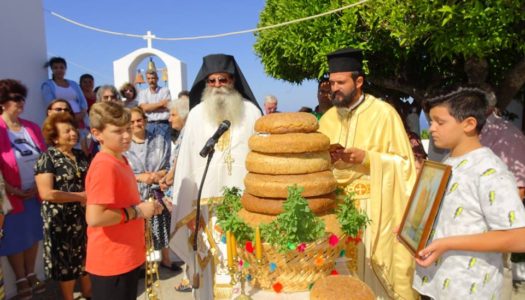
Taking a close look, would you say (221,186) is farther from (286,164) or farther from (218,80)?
(286,164)

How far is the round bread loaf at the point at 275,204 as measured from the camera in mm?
2422

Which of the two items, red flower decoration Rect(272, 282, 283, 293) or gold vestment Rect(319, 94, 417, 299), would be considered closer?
red flower decoration Rect(272, 282, 283, 293)

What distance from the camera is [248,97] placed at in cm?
461

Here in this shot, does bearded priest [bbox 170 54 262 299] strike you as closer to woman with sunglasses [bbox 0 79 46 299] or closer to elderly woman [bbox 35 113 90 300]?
elderly woman [bbox 35 113 90 300]

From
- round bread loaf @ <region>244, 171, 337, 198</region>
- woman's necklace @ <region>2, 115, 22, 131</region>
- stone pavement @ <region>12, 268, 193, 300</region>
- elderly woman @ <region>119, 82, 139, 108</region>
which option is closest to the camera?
round bread loaf @ <region>244, 171, 337, 198</region>

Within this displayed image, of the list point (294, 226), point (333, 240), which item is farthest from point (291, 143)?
point (333, 240)

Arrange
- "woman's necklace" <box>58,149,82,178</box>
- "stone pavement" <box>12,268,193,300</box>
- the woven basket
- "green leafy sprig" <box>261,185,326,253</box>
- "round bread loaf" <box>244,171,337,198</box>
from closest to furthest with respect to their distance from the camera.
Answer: "green leafy sprig" <box>261,185,326,253</box>, the woven basket, "round bread loaf" <box>244,171,337,198</box>, "woman's necklace" <box>58,149,82,178</box>, "stone pavement" <box>12,268,193,300</box>

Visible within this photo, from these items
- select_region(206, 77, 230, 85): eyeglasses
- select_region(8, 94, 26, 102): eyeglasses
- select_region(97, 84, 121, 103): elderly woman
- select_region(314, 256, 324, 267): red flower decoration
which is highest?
select_region(97, 84, 121, 103): elderly woman

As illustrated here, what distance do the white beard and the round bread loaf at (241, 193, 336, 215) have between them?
1.72 meters

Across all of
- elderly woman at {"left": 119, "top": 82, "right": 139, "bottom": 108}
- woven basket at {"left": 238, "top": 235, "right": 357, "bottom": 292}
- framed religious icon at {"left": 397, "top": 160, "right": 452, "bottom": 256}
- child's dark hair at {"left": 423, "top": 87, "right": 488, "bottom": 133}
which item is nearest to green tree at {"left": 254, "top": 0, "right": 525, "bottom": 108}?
child's dark hair at {"left": 423, "top": 87, "right": 488, "bottom": 133}

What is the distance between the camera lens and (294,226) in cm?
211

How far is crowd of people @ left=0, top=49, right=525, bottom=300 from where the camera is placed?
2154 millimetres

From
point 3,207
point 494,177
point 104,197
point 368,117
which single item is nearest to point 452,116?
point 494,177

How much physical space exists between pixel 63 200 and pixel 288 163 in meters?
2.94
